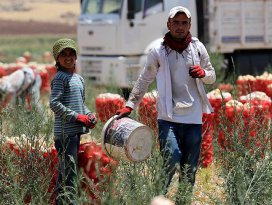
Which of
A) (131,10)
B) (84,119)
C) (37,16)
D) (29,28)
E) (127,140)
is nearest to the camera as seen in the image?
(127,140)

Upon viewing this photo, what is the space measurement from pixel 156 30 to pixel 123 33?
0.65 metres

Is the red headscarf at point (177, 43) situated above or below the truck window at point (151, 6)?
below

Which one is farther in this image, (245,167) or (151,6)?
(151,6)

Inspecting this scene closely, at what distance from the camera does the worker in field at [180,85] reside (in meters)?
5.42

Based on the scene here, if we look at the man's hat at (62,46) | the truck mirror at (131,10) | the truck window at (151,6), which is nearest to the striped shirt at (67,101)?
the man's hat at (62,46)

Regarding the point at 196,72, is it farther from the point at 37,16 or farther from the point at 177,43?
the point at 37,16

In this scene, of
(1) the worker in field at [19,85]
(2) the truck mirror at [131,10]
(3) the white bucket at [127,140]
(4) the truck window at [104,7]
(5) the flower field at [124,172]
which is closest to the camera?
(5) the flower field at [124,172]

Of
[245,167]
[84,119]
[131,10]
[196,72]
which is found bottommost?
[245,167]


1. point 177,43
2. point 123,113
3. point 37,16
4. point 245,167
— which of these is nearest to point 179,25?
point 177,43

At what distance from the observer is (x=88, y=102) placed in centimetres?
1130

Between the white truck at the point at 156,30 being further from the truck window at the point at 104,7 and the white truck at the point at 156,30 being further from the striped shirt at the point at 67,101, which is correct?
the striped shirt at the point at 67,101

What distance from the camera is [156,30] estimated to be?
14.6 metres

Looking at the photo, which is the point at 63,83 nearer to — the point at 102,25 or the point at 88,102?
the point at 88,102

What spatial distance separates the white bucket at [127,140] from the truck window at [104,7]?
9526mm
